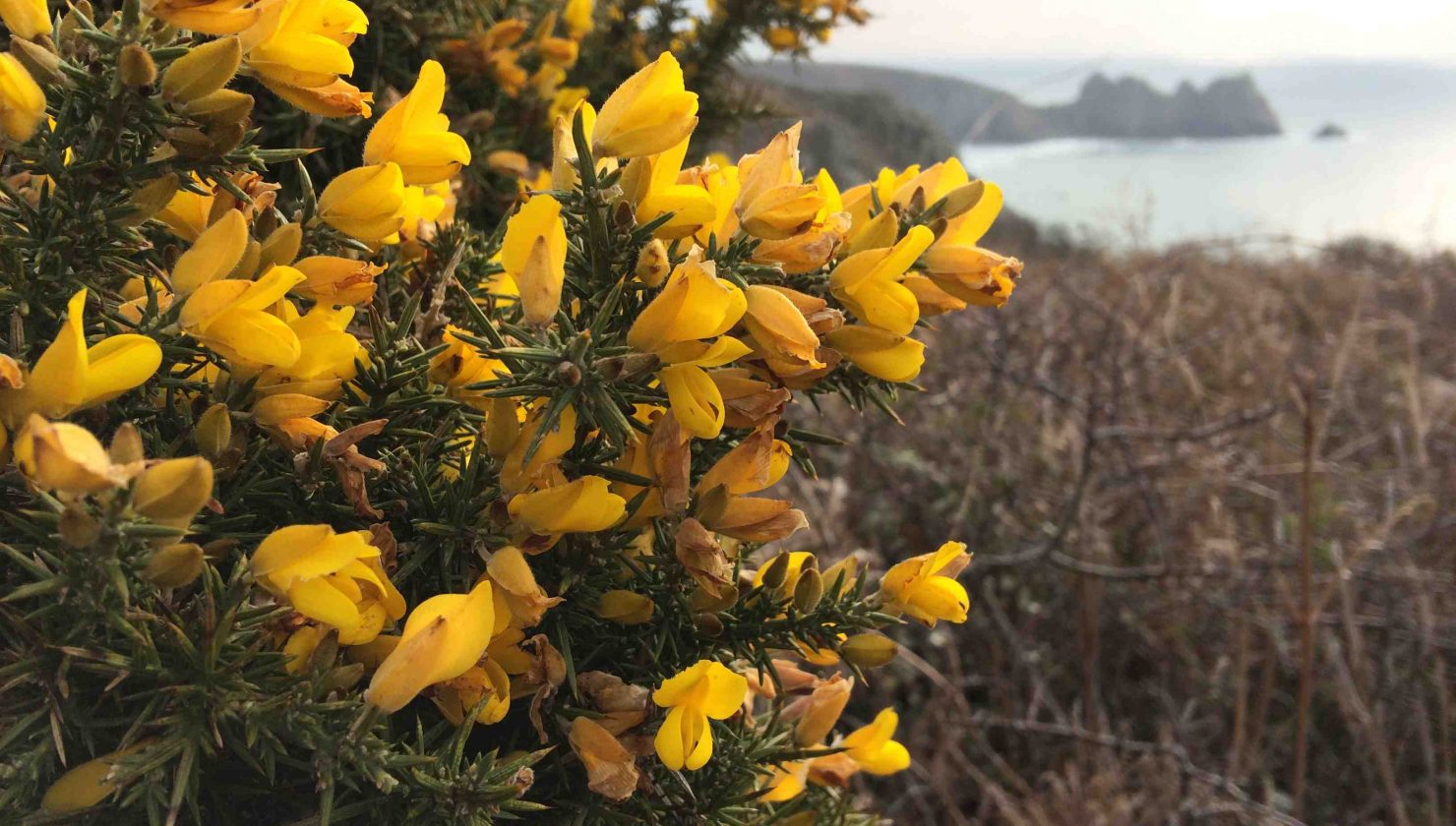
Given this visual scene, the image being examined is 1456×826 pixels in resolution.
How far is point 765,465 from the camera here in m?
0.52

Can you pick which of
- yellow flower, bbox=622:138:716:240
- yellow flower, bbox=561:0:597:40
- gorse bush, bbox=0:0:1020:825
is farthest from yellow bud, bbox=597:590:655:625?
yellow flower, bbox=561:0:597:40

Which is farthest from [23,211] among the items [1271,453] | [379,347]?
[1271,453]

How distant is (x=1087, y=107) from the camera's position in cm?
766

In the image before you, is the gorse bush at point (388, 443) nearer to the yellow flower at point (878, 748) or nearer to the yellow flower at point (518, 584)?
the yellow flower at point (518, 584)

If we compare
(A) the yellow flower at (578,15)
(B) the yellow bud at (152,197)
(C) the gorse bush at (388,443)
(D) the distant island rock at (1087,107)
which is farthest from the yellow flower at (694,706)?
(D) the distant island rock at (1087,107)

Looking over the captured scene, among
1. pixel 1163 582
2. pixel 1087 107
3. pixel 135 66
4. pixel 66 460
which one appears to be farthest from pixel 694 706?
pixel 1087 107

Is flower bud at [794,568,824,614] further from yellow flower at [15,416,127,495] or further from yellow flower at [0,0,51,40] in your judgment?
yellow flower at [0,0,51,40]

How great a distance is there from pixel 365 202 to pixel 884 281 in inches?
11.5

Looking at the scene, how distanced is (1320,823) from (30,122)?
7.45ft

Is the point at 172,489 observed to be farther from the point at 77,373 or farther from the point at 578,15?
the point at 578,15

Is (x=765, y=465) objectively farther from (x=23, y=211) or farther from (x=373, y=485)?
(x=23, y=211)

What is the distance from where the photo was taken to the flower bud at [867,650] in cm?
59

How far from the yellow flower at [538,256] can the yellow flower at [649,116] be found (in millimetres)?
56

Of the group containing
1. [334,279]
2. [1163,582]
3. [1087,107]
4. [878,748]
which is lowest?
[1163,582]
